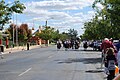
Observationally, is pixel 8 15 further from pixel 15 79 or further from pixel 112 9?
pixel 15 79

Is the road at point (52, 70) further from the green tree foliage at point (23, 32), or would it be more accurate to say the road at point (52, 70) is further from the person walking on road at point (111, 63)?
the green tree foliage at point (23, 32)

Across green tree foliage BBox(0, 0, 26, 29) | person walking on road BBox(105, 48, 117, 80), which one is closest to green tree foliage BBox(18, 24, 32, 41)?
green tree foliage BBox(0, 0, 26, 29)

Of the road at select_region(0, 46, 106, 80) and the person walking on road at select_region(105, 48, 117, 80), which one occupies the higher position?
the person walking on road at select_region(105, 48, 117, 80)

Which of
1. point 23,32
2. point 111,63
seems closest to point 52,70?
point 111,63

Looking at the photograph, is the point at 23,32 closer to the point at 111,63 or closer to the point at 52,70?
the point at 52,70

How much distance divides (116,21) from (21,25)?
3091 inches

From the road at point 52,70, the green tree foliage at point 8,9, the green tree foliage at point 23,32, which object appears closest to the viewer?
the road at point 52,70

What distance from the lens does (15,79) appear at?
16.3 metres

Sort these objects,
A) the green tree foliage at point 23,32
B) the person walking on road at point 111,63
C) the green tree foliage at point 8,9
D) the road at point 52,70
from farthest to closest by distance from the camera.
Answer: the green tree foliage at point 23,32 → the green tree foliage at point 8,9 → the road at point 52,70 → the person walking on road at point 111,63

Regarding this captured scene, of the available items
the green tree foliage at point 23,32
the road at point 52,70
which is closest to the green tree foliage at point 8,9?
the road at point 52,70

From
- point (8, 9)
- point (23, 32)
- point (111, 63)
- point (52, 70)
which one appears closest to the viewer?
point (111, 63)

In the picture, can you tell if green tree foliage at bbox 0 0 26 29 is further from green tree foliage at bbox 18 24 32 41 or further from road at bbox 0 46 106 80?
green tree foliage at bbox 18 24 32 41

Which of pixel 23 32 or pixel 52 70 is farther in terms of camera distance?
pixel 23 32

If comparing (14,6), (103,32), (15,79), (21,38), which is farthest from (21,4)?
(21,38)
